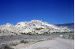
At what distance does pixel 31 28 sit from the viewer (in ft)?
4.08

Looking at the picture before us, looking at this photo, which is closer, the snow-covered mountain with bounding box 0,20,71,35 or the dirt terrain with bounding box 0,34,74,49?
the dirt terrain with bounding box 0,34,74,49

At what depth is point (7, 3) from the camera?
4.01 ft

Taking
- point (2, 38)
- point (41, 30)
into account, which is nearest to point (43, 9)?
point (41, 30)

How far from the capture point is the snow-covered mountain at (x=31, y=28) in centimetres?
120

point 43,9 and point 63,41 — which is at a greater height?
point 43,9

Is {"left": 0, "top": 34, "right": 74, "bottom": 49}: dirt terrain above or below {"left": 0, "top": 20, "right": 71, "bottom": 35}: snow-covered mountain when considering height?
below

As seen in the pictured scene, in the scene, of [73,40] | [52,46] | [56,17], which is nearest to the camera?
[52,46]

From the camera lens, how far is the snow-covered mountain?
47.1 inches

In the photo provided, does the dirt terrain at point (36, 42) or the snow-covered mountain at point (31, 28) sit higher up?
the snow-covered mountain at point (31, 28)

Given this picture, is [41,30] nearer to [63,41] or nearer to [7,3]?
[63,41]

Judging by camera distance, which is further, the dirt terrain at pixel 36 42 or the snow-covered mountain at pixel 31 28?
the snow-covered mountain at pixel 31 28

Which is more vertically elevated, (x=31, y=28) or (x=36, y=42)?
(x=31, y=28)

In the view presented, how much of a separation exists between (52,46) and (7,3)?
0.53m

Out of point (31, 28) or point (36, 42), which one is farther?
point (31, 28)
